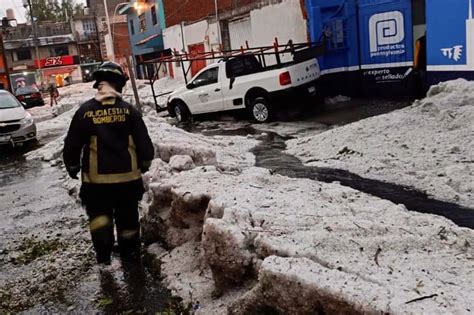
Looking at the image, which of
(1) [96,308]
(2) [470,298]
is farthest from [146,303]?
(2) [470,298]

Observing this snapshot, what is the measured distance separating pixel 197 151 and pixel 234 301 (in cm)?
396

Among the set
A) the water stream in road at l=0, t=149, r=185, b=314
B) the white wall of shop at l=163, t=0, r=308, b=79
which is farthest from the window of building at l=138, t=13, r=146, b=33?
the water stream in road at l=0, t=149, r=185, b=314

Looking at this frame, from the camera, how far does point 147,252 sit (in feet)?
17.1

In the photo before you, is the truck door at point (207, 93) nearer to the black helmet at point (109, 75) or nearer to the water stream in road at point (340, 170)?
the water stream in road at point (340, 170)

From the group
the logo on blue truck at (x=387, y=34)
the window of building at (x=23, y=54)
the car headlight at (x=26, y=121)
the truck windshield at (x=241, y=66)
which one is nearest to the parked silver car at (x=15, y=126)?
the car headlight at (x=26, y=121)

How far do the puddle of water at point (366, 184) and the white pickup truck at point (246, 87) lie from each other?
11.4 ft

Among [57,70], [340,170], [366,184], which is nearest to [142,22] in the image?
[57,70]

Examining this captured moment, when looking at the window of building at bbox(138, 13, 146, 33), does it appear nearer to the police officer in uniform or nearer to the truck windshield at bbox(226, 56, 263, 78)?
the truck windshield at bbox(226, 56, 263, 78)

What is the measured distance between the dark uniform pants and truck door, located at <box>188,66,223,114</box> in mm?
10070

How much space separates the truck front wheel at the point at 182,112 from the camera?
16000mm

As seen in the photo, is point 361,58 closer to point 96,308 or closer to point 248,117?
point 248,117

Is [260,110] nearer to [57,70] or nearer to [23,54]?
[57,70]

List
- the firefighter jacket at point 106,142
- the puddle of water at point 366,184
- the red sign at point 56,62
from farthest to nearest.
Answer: the red sign at point 56,62 → the puddle of water at point 366,184 → the firefighter jacket at point 106,142

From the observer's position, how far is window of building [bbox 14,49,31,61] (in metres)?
68.3
